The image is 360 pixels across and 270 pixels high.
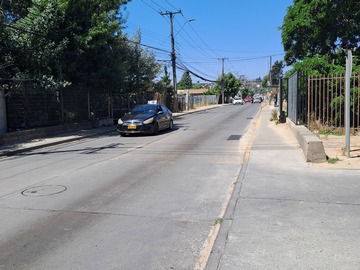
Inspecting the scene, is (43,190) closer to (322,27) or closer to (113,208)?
(113,208)

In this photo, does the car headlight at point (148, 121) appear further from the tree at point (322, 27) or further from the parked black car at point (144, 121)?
the tree at point (322, 27)

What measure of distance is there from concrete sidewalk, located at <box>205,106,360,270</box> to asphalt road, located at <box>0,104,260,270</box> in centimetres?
31

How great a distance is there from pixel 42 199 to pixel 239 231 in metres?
3.60

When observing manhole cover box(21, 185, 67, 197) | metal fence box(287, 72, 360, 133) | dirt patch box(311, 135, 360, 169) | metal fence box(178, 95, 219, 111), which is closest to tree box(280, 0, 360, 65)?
metal fence box(287, 72, 360, 133)

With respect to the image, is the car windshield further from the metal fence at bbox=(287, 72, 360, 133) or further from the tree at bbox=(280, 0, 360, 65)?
the tree at bbox=(280, 0, 360, 65)

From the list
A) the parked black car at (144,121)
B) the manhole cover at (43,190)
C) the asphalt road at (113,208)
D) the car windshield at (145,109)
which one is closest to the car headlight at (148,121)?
the parked black car at (144,121)

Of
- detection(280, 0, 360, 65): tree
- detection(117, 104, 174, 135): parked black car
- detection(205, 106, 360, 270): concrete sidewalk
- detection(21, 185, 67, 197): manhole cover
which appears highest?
→ detection(280, 0, 360, 65): tree

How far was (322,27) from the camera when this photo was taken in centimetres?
1869

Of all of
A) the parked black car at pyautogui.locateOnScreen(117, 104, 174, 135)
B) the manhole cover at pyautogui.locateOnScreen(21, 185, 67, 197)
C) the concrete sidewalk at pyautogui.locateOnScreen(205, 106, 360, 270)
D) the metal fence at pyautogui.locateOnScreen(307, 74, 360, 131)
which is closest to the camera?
the concrete sidewalk at pyautogui.locateOnScreen(205, 106, 360, 270)

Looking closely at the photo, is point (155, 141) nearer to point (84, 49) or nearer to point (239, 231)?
point (84, 49)

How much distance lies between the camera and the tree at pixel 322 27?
17406mm

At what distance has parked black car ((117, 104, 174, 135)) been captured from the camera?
16.7m

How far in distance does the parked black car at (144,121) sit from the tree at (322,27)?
823cm

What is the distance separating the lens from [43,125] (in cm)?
1758
